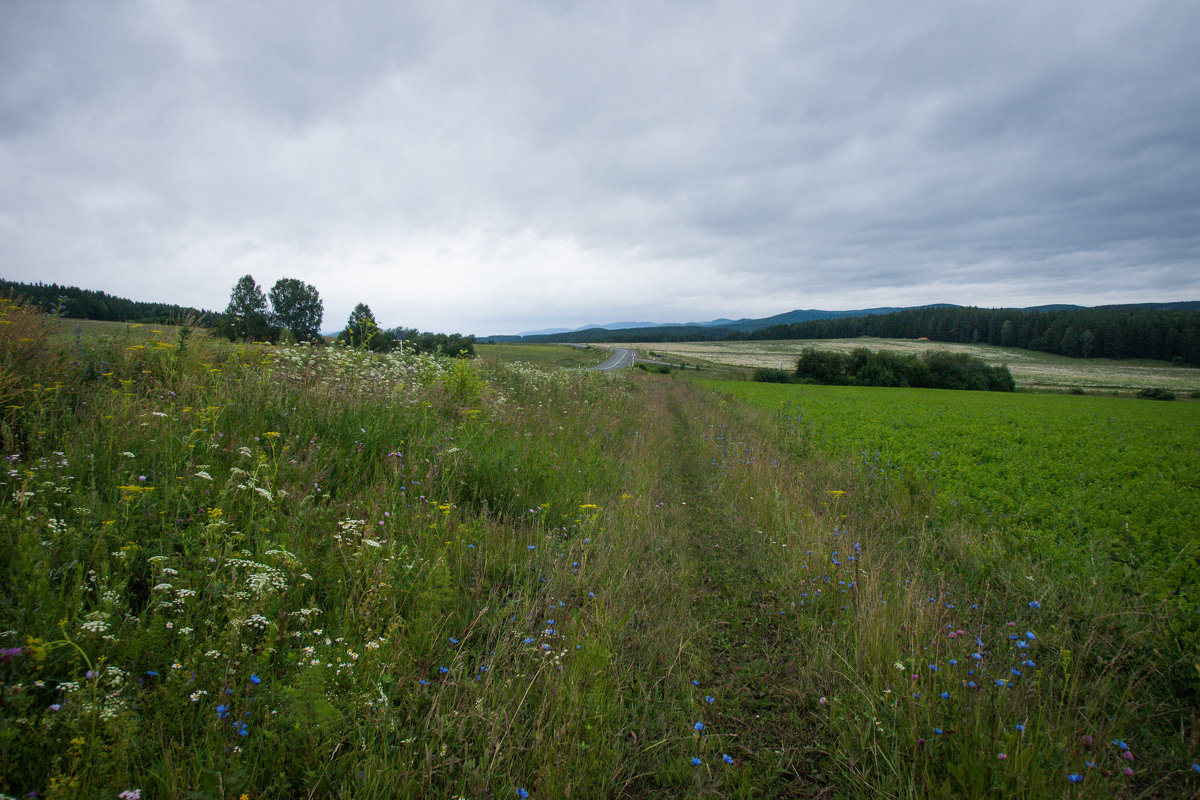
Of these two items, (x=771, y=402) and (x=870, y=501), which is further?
(x=771, y=402)

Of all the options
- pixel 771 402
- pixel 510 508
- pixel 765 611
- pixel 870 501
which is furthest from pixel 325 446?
pixel 771 402

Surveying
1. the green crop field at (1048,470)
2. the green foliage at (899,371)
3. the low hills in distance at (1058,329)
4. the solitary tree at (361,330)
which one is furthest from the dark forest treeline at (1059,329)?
the solitary tree at (361,330)

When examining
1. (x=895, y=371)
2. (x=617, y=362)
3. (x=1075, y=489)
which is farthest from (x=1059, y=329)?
(x=1075, y=489)

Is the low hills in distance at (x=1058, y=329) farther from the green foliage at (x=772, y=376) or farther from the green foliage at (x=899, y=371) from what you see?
the green foliage at (x=772, y=376)

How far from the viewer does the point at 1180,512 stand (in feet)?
23.4

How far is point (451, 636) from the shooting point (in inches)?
118

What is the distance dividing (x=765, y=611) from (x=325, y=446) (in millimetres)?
4602

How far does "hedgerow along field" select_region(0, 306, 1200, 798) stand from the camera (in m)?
1.99

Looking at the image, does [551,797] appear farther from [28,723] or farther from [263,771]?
[28,723]

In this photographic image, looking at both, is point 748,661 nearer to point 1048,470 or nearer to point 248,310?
point 1048,470

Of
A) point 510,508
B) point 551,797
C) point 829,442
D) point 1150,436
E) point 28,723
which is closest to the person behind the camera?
point 28,723

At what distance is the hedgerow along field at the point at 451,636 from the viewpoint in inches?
78.3

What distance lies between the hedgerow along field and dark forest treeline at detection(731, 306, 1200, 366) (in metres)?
117

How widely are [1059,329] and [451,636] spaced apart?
131 meters
